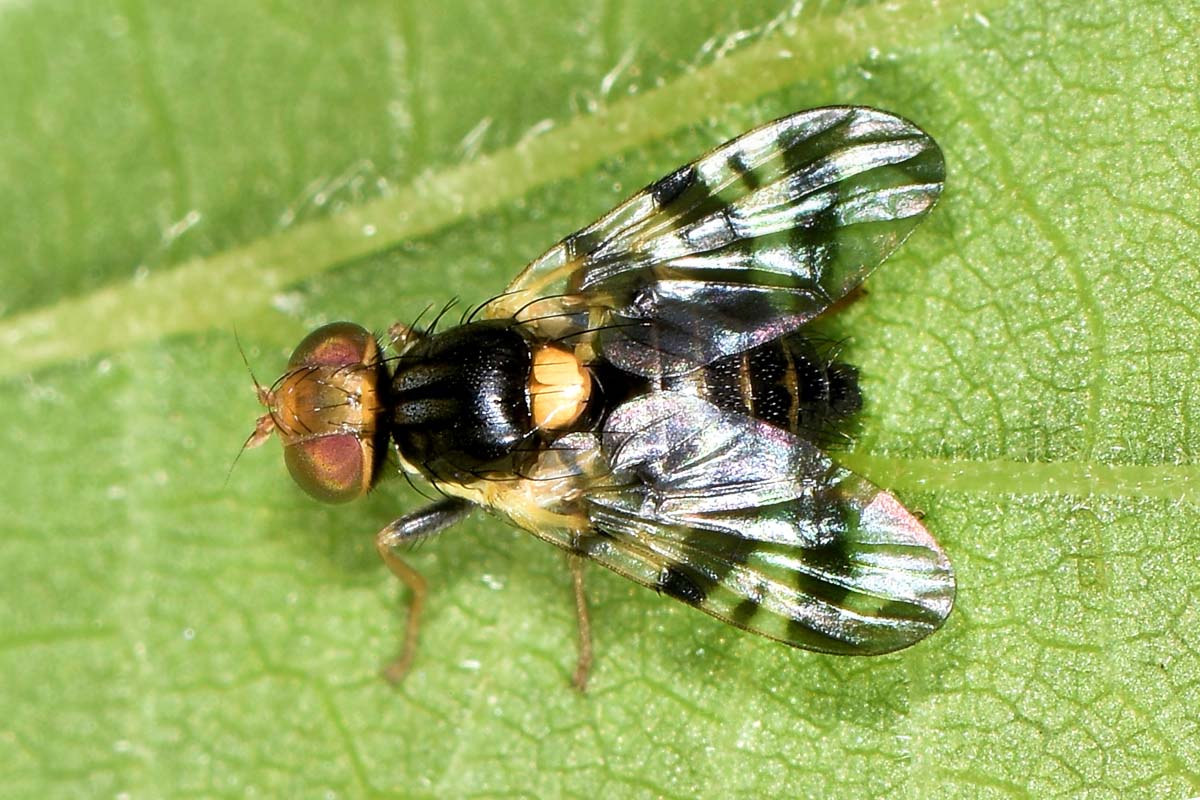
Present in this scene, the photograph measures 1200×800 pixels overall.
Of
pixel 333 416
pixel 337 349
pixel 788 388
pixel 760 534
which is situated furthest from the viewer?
pixel 337 349

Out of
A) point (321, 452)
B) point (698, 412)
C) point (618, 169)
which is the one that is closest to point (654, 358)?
point (698, 412)

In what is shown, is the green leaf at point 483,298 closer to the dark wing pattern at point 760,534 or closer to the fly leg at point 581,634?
the fly leg at point 581,634

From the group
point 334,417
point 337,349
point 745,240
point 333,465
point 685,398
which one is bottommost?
point 333,465

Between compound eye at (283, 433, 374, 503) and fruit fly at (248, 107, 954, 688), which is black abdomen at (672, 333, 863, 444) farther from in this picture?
compound eye at (283, 433, 374, 503)

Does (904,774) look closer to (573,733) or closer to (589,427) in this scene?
(573,733)

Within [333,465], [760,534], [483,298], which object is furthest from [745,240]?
[333,465]

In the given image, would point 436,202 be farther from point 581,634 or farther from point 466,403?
point 581,634
